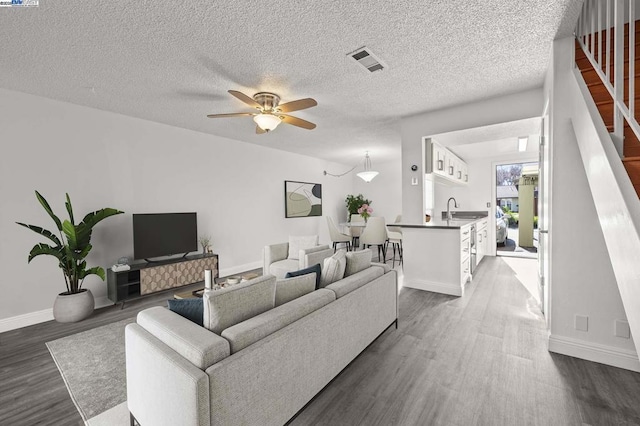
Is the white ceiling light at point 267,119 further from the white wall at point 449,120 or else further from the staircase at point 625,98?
the staircase at point 625,98

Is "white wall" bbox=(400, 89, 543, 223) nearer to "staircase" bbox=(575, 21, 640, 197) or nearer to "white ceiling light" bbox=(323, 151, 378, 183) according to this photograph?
"staircase" bbox=(575, 21, 640, 197)

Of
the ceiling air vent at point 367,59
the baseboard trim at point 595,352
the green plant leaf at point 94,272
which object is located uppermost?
the ceiling air vent at point 367,59

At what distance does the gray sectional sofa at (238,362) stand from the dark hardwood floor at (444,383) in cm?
29

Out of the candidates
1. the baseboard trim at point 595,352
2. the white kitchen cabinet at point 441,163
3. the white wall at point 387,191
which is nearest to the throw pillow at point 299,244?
the white kitchen cabinet at point 441,163

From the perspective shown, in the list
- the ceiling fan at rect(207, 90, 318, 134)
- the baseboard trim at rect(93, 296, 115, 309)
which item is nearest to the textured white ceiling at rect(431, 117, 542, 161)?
the ceiling fan at rect(207, 90, 318, 134)

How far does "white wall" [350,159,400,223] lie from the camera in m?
8.30

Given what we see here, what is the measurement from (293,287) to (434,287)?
2.76 meters

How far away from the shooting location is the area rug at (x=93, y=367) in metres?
1.82

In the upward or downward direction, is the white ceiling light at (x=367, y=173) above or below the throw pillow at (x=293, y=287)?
above

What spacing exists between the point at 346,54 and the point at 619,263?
2.32m

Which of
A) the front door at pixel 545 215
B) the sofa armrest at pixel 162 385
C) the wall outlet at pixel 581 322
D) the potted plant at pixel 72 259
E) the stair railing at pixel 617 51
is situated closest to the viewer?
the sofa armrest at pixel 162 385

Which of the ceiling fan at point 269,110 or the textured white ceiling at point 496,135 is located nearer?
the ceiling fan at point 269,110

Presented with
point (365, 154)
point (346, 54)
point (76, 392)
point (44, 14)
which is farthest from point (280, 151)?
point (76, 392)

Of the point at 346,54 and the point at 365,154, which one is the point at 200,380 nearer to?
the point at 346,54
